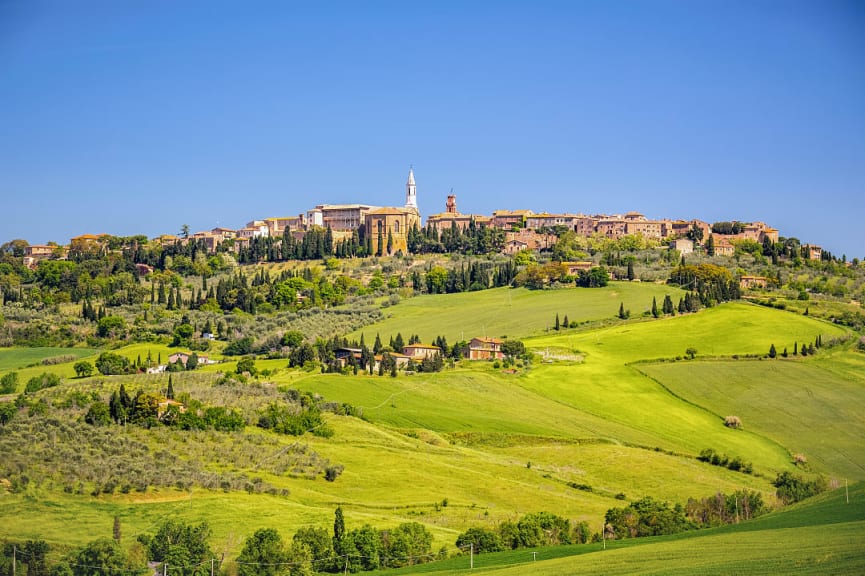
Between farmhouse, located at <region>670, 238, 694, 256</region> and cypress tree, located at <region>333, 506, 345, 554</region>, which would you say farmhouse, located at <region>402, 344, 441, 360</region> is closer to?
cypress tree, located at <region>333, 506, 345, 554</region>

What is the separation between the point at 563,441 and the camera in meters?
68.5

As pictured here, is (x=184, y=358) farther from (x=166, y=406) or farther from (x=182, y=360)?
(x=166, y=406)

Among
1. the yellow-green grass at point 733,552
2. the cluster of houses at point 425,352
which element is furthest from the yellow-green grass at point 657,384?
the yellow-green grass at point 733,552

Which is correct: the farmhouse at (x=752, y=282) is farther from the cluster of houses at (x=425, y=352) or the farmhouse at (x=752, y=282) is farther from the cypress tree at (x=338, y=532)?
the cypress tree at (x=338, y=532)

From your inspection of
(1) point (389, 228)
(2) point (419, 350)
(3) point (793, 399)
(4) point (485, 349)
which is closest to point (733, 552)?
(3) point (793, 399)

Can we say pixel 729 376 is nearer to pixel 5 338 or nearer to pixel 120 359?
pixel 120 359

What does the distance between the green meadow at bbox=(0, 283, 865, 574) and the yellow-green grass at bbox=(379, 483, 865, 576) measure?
155mm

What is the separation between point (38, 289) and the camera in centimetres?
12650

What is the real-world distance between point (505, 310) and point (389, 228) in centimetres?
5339

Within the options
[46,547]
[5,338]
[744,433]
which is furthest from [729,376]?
[5,338]

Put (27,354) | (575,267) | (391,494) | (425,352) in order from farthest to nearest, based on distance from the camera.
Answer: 1. (575,267)
2. (27,354)
3. (425,352)
4. (391,494)

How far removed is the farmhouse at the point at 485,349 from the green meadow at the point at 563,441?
412 centimetres

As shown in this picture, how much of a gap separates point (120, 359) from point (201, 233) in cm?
8979

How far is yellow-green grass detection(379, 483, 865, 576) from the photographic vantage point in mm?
31047
